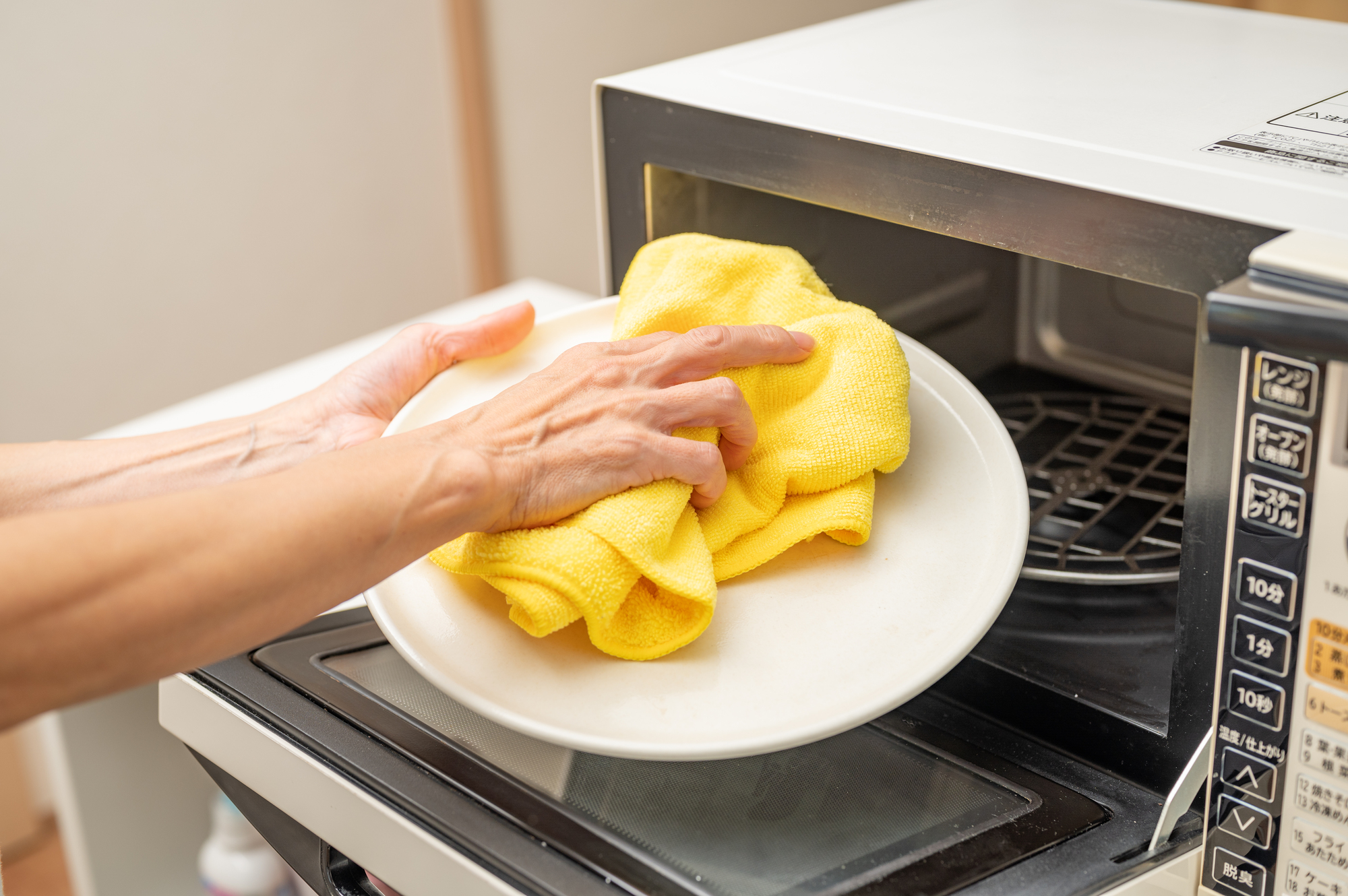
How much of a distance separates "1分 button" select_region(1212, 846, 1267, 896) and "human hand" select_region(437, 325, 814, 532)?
0.89 feet

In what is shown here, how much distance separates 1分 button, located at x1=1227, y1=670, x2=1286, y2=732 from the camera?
0.44 metres

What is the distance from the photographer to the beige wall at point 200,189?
133cm

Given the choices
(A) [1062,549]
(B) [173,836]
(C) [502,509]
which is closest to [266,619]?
(C) [502,509]

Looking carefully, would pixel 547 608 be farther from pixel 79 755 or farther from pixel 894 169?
pixel 79 755

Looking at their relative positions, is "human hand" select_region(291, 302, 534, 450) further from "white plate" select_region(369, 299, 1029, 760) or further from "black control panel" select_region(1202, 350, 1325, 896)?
"black control panel" select_region(1202, 350, 1325, 896)

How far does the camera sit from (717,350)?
0.57 metres

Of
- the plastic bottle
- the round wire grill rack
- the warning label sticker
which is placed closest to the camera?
the warning label sticker

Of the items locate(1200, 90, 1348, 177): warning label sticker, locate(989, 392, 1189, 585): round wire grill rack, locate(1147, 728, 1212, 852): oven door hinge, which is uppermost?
locate(1200, 90, 1348, 177): warning label sticker

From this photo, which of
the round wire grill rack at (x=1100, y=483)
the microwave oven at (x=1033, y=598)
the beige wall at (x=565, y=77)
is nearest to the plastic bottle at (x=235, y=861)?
the microwave oven at (x=1033, y=598)

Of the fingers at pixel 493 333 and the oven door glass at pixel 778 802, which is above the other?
the fingers at pixel 493 333

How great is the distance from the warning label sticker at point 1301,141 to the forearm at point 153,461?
54 centimetres

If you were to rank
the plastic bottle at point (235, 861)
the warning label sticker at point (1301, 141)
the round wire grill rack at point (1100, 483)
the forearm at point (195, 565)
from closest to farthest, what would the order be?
the forearm at point (195, 565), the warning label sticker at point (1301, 141), the round wire grill rack at point (1100, 483), the plastic bottle at point (235, 861)

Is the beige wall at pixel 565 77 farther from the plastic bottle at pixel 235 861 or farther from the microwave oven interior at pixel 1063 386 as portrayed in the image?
the plastic bottle at pixel 235 861

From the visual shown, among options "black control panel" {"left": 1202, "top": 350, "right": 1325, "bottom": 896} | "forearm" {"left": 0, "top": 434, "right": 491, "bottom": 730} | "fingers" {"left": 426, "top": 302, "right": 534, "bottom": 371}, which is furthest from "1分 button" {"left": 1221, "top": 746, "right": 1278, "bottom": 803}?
"fingers" {"left": 426, "top": 302, "right": 534, "bottom": 371}
